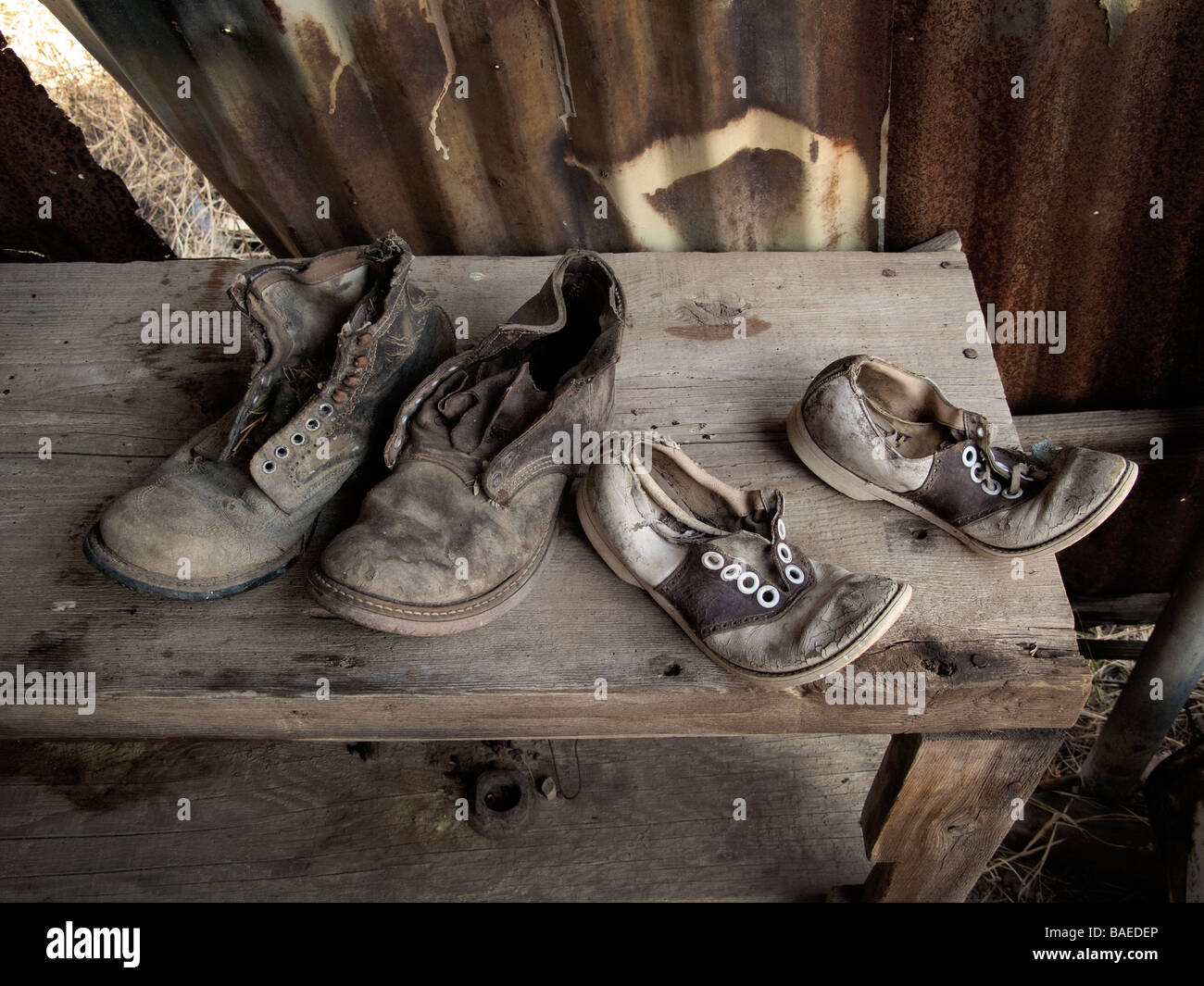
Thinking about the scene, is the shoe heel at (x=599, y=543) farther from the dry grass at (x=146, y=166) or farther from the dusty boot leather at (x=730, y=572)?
the dry grass at (x=146, y=166)

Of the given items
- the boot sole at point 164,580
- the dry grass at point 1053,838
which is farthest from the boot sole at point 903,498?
the dry grass at point 1053,838

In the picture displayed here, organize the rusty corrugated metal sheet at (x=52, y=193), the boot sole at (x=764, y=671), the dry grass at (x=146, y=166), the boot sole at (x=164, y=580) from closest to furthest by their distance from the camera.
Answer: the boot sole at (x=764, y=671), the boot sole at (x=164, y=580), the rusty corrugated metal sheet at (x=52, y=193), the dry grass at (x=146, y=166)

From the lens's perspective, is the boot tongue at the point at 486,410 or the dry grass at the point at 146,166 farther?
the dry grass at the point at 146,166

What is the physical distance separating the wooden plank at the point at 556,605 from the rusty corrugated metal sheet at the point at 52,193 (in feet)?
1.63

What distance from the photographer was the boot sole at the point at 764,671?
3.73 ft

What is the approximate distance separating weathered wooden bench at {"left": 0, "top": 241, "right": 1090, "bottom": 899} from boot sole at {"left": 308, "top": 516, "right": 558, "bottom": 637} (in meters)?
0.05

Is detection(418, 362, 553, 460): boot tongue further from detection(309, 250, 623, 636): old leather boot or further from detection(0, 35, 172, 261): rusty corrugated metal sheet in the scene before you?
detection(0, 35, 172, 261): rusty corrugated metal sheet

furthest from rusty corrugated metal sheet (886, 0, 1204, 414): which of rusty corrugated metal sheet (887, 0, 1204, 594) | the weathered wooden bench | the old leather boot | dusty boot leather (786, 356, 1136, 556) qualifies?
the old leather boot

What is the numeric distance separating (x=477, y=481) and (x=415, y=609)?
23 cm

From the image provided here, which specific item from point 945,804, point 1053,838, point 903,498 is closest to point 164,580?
point 903,498

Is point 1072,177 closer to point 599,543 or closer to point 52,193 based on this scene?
point 599,543

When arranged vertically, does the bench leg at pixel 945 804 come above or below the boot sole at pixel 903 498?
below

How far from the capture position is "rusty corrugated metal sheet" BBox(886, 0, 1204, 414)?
1582mm

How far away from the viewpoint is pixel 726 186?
182 cm
